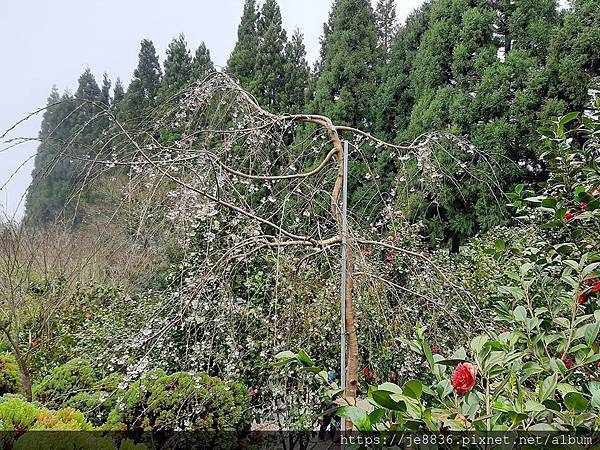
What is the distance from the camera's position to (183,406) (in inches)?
91.8

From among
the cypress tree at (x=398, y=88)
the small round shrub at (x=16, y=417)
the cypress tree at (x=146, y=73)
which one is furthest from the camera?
the cypress tree at (x=146, y=73)

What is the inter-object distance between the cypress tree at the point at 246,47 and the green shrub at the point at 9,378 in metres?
5.46

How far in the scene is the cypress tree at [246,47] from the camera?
7770 mm

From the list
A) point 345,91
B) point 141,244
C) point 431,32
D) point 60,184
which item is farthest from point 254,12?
point 141,244

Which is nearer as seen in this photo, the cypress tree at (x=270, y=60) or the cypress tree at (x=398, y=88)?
the cypress tree at (x=270, y=60)

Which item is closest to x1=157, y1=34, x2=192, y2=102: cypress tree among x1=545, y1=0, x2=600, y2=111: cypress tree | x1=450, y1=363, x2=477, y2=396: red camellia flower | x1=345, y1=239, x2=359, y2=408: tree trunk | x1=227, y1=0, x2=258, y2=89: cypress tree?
x1=227, y1=0, x2=258, y2=89: cypress tree

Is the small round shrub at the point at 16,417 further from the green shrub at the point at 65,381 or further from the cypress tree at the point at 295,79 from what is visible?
the cypress tree at the point at 295,79

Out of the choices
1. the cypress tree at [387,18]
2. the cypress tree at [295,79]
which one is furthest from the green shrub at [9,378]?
the cypress tree at [387,18]

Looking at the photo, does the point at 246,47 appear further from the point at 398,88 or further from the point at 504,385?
the point at 504,385

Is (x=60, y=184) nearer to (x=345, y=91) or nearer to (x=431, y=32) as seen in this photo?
(x=345, y=91)

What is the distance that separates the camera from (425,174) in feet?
6.55

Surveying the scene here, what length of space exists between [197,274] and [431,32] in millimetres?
6494

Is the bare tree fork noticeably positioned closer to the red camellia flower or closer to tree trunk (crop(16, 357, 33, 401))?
the red camellia flower

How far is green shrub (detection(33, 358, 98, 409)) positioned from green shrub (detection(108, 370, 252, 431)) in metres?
0.52
